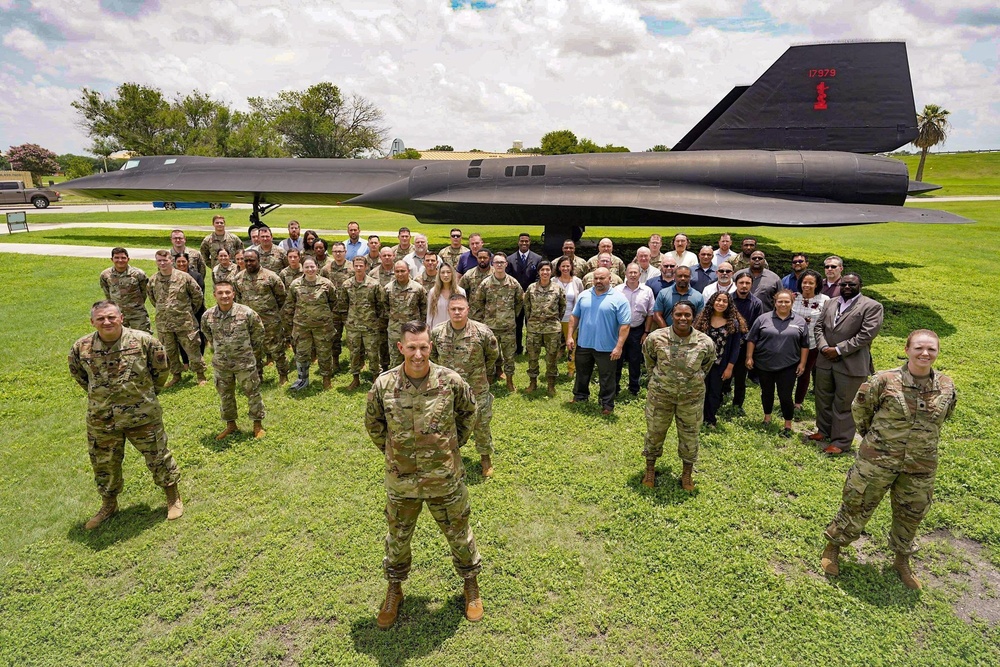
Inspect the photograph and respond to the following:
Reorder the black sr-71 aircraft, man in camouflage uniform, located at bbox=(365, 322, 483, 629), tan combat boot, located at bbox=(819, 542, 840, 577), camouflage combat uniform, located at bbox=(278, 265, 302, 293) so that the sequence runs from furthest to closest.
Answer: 1. the black sr-71 aircraft
2. camouflage combat uniform, located at bbox=(278, 265, 302, 293)
3. tan combat boot, located at bbox=(819, 542, 840, 577)
4. man in camouflage uniform, located at bbox=(365, 322, 483, 629)

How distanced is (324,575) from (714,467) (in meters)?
4.39

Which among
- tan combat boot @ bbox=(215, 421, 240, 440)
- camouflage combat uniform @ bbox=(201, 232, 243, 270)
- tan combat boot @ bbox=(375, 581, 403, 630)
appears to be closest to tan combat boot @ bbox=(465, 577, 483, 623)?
tan combat boot @ bbox=(375, 581, 403, 630)

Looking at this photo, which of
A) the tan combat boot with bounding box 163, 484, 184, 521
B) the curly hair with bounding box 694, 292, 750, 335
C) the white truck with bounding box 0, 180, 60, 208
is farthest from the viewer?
the white truck with bounding box 0, 180, 60, 208

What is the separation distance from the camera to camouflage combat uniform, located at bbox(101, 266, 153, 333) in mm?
7668

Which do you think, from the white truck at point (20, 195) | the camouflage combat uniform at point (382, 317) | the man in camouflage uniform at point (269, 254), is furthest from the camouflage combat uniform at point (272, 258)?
the white truck at point (20, 195)

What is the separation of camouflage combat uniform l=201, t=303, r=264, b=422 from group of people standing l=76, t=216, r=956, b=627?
0.02 meters

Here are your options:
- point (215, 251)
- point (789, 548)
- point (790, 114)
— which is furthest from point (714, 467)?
point (790, 114)

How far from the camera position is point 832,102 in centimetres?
1311

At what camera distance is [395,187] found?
575 inches

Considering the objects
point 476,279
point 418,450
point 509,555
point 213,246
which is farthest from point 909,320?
point 213,246

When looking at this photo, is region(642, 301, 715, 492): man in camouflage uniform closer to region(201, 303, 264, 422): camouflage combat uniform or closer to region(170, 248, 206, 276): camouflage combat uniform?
region(201, 303, 264, 422): camouflage combat uniform

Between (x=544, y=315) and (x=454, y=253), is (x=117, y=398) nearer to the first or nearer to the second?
(x=544, y=315)

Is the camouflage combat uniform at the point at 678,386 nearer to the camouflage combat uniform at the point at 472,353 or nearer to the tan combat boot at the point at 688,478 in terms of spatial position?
the tan combat boot at the point at 688,478

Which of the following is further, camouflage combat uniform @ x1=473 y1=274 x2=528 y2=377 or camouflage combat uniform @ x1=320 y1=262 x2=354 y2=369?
camouflage combat uniform @ x1=320 y1=262 x2=354 y2=369
